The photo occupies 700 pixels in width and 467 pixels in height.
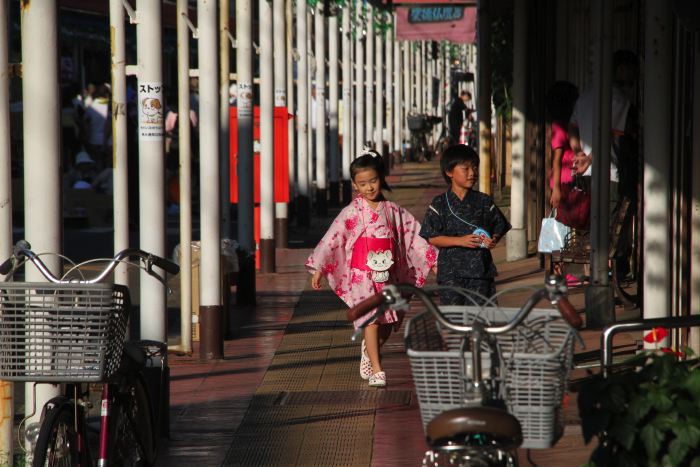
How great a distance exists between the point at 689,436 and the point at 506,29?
19.6 m

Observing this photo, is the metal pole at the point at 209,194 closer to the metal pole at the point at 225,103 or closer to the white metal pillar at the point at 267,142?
the metal pole at the point at 225,103

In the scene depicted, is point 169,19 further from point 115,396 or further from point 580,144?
point 115,396

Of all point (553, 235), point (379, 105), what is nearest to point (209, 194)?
point (553, 235)

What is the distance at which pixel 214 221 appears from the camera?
10.1 meters

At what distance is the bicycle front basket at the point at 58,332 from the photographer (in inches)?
207

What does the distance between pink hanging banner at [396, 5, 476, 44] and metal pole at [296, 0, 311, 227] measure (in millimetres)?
6922

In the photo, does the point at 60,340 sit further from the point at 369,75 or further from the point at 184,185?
the point at 369,75

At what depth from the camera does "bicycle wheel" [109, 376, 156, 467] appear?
19.5 ft

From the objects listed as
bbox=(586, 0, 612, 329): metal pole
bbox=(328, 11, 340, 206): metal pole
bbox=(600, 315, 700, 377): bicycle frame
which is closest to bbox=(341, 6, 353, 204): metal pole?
bbox=(328, 11, 340, 206): metal pole

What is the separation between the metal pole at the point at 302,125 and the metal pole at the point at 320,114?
936 mm

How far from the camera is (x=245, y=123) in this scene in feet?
48.1

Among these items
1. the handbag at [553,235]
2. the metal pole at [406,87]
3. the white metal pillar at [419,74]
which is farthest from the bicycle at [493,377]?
the white metal pillar at [419,74]

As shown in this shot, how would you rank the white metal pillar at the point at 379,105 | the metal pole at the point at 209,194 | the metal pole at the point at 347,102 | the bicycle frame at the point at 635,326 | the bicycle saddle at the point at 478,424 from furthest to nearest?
the white metal pillar at the point at 379,105 → the metal pole at the point at 347,102 → the metal pole at the point at 209,194 → the bicycle frame at the point at 635,326 → the bicycle saddle at the point at 478,424

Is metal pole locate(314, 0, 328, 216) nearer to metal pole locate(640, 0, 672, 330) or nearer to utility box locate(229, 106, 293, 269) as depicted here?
utility box locate(229, 106, 293, 269)
